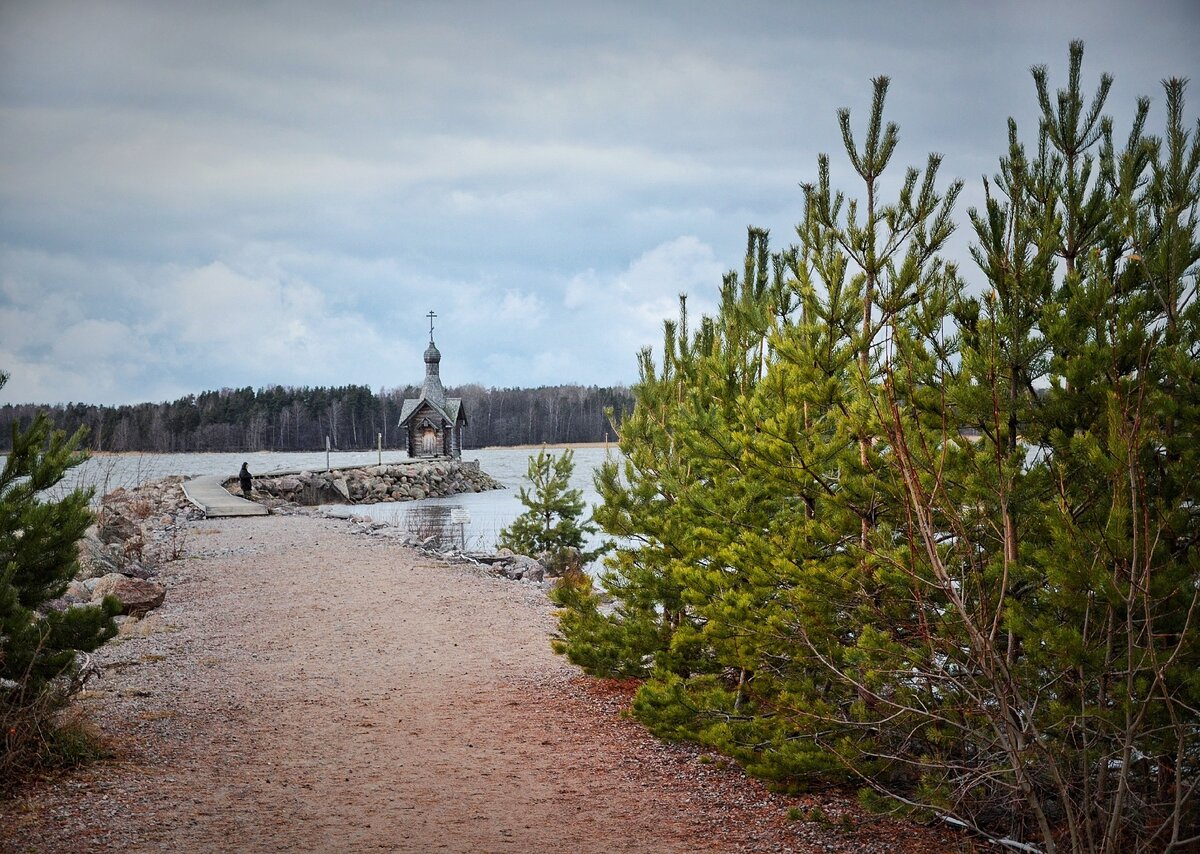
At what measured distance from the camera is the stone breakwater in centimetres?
3791

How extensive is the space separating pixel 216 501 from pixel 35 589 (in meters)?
24.4

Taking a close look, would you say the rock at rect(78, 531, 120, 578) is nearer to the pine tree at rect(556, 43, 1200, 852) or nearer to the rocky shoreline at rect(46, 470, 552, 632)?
the rocky shoreline at rect(46, 470, 552, 632)

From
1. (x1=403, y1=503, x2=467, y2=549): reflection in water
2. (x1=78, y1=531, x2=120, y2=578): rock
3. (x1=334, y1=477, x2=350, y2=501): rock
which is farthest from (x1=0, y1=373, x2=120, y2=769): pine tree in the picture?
(x1=334, y1=477, x2=350, y2=501): rock

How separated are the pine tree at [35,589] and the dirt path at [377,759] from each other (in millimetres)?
502

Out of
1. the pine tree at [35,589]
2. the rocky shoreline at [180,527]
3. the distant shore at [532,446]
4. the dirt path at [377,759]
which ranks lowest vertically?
the dirt path at [377,759]

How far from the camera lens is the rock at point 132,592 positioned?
36.6ft

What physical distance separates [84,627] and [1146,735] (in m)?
6.16

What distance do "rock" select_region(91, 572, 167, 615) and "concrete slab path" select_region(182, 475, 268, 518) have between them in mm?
14384

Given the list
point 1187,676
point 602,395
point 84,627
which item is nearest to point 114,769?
point 84,627

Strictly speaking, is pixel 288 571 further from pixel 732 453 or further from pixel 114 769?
pixel 732 453

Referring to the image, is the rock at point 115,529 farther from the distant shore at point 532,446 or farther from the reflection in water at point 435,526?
the distant shore at point 532,446

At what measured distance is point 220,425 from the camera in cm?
9506

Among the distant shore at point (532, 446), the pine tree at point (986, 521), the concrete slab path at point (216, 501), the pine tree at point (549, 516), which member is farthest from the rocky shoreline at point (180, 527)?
the distant shore at point (532, 446)

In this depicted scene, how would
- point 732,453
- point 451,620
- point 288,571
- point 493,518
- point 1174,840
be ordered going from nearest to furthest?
point 1174,840 → point 732,453 → point 451,620 → point 288,571 → point 493,518
